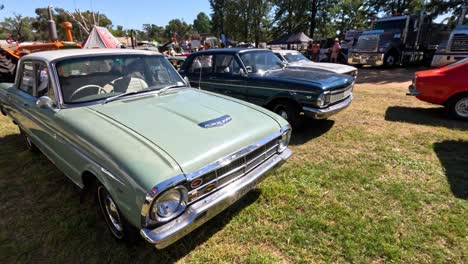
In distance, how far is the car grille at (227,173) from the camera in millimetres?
2057

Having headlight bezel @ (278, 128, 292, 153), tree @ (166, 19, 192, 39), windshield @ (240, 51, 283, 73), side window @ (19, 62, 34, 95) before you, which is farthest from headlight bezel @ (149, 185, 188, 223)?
tree @ (166, 19, 192, 39)

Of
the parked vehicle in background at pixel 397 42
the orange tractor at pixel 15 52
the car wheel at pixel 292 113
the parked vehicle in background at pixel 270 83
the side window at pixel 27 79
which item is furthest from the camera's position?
the parked vehicle in background at pixel 397 42

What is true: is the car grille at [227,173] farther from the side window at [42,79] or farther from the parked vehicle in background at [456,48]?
the parked vehicle in background at [456,48]

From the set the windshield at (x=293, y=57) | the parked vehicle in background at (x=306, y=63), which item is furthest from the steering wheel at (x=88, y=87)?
the windshield at (x=293, y=57)

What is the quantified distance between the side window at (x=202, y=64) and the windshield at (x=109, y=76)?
2.31 metres

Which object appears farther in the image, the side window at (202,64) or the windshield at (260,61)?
the side window at (202,64)

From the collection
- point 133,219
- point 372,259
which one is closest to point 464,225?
point 372,259

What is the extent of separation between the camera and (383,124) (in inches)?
225

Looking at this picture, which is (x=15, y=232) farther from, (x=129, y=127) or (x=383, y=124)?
(x=383, y=124)

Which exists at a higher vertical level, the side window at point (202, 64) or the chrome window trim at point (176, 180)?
the side window at point (202, 64)

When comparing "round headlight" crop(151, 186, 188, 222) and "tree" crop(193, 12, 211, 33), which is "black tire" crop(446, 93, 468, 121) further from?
"tree" crop(193, 12, 211, 33)

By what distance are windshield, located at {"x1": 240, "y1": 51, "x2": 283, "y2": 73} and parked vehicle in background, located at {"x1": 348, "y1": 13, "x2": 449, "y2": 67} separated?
1286cm

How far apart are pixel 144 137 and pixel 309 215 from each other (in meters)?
1.92

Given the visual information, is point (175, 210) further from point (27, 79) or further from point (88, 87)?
point (27, 79)
